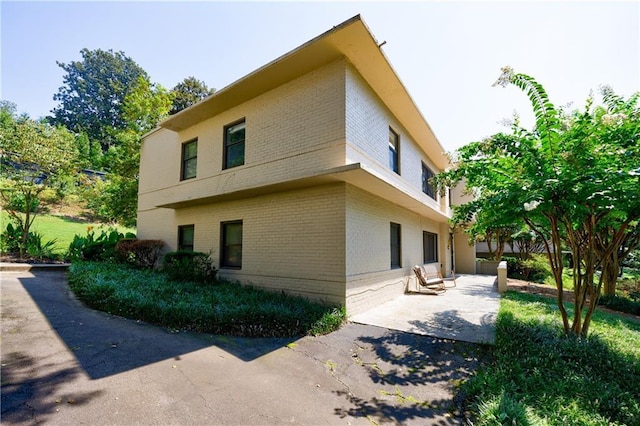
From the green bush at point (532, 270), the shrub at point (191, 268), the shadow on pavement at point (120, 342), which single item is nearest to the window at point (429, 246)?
the green bush at point (532, 270)

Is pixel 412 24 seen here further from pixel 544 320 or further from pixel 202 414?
pixel 202 414

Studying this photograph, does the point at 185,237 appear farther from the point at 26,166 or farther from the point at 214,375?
the point at 26,166

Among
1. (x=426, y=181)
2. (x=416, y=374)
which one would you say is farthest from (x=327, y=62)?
(x=426, y=181)

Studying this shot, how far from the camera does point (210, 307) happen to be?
597 centimetres

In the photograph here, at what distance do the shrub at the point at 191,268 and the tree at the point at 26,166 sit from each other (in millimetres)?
9139

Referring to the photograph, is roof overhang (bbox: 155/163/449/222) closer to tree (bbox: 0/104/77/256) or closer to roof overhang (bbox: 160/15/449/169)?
roof overhang (bbox: 160/15/449/169)

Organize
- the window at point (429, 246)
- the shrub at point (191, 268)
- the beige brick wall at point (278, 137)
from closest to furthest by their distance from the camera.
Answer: the beige brick wall at point (278, 137) < the shrub at point (191, 268) < the window at point (429, 246)

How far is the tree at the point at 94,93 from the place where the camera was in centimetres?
4181

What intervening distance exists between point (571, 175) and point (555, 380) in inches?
117

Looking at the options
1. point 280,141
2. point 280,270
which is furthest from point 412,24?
point 280,270

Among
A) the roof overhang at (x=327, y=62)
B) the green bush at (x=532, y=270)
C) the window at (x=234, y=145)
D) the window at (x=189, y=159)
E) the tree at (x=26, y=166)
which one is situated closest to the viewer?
the roof overhang at (x=327, y=62)

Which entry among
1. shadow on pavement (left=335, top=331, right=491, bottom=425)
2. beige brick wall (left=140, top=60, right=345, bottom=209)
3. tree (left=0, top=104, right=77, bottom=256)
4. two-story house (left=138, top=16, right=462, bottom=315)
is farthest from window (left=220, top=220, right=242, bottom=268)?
tree (left=0, top=104, right=77, bottom=256)

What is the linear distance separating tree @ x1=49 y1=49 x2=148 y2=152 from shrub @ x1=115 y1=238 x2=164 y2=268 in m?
37.1

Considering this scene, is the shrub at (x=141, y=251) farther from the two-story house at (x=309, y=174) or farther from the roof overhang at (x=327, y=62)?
the roof overhang at (x=327, y=62)
